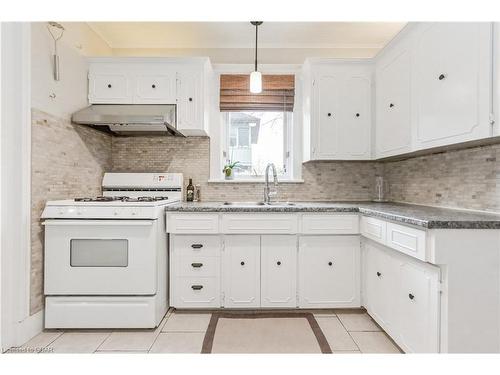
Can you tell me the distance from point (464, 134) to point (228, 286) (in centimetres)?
196

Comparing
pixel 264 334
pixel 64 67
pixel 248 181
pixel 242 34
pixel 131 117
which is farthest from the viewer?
pixel 248 181

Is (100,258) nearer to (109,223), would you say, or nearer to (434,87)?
(109,223)

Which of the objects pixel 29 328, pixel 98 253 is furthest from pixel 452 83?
pixel 29 328

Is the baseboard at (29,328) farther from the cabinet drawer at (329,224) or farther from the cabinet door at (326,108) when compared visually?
the cabinet door at (326,108)

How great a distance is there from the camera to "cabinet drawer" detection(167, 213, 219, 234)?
2465mm

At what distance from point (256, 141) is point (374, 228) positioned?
5.56 feet

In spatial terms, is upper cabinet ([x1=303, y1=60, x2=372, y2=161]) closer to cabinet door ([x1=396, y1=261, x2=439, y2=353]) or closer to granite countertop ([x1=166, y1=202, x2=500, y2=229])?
granite countertop ([x1=166, y1=202, x2=500, y2=229])

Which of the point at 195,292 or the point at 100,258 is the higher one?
the point at 100,258

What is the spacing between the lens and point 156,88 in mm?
2846

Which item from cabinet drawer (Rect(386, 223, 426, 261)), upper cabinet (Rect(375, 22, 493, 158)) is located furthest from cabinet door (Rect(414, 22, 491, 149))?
cabinet drawer (Rect(386, 223, 426, 261))

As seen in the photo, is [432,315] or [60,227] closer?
[432,315]

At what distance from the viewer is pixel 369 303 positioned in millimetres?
2391
